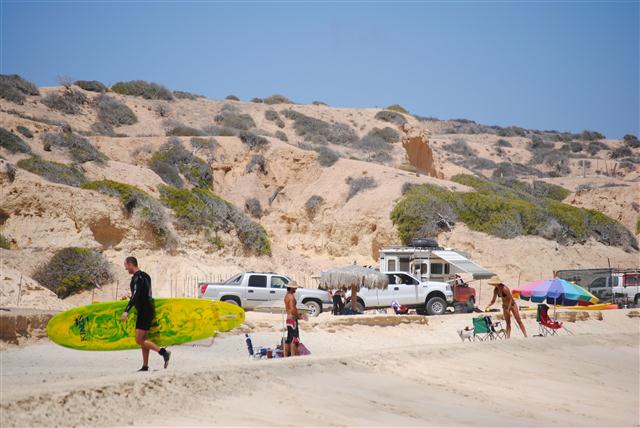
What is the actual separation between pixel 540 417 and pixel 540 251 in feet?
79.8

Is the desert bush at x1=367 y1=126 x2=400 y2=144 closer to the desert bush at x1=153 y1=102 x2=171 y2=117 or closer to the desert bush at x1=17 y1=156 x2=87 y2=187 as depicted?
the desert bush at x1=153 y1=102 x2=171 y2=117

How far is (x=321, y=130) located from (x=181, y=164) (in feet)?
74.8

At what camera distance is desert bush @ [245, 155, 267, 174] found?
1616 inches

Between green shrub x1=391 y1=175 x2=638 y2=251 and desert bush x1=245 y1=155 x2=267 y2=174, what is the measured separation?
8639 mm

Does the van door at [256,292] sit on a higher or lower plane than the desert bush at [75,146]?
lower

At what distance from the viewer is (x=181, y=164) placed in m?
38.0

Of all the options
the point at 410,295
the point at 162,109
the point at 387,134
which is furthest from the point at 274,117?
the point at 410,295

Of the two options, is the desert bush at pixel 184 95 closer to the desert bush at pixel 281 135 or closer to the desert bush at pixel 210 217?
the desert bush at pixel 281 135

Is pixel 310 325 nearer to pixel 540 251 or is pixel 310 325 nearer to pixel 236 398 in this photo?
pixel 236 398

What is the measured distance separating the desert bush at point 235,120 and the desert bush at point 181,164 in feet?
50.2

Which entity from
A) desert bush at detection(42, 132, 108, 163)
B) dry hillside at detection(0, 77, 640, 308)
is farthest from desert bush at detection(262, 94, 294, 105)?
desert bush at detection(42, 132, 108, 163)

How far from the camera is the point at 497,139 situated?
9406 centimetres

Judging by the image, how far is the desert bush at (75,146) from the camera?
104 ft

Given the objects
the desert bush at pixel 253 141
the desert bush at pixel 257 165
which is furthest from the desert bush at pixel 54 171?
the desert bush at pixel 253 141
